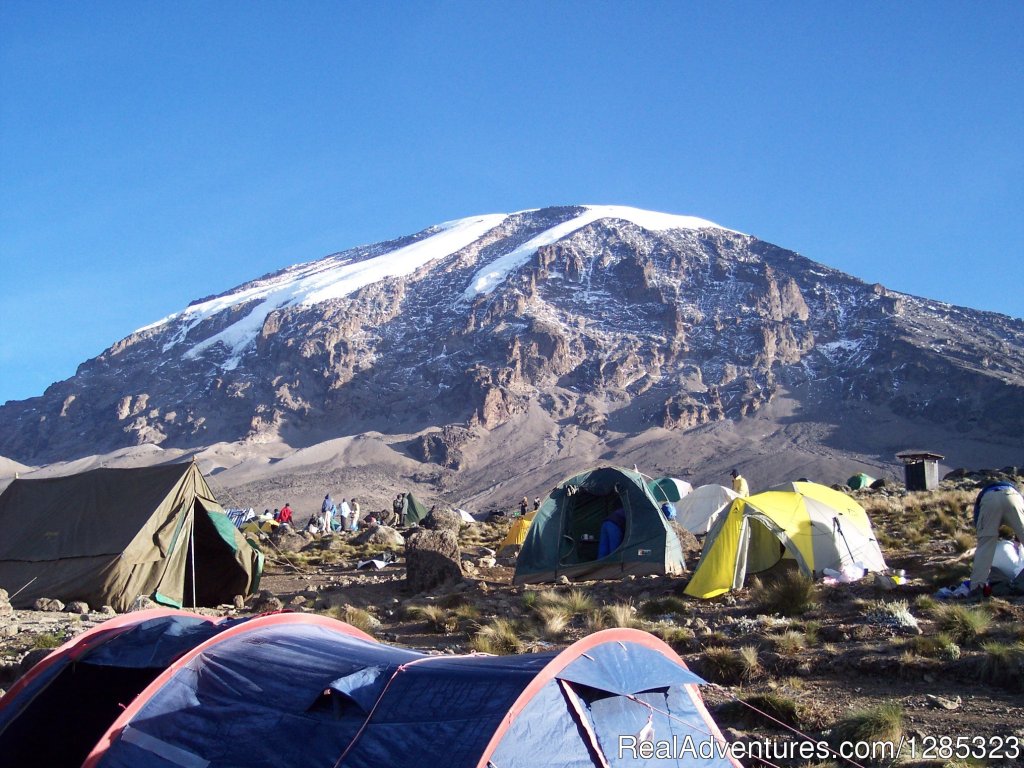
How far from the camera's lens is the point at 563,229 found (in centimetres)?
16888

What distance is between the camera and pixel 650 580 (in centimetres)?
1403

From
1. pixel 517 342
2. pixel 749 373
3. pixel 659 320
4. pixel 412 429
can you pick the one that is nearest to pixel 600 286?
pixel 659 320

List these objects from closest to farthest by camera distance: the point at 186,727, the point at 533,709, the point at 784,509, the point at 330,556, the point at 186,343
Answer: the point at 533,709 → the point at 186,727 → the point at 784,509 → the point at 330,556 → the point at 186,343

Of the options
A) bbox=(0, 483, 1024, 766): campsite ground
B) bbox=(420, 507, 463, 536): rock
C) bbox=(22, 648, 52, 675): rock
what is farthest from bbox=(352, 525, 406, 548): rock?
bbox=(22, 648, 52, 675): rock

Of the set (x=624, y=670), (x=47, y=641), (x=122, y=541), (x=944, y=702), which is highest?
(x=122, y=541)

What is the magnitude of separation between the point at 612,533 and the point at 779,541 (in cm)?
310

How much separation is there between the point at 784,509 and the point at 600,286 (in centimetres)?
12633

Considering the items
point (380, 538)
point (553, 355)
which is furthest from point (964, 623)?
point (553, 355)

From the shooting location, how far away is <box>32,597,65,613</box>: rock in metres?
11.9

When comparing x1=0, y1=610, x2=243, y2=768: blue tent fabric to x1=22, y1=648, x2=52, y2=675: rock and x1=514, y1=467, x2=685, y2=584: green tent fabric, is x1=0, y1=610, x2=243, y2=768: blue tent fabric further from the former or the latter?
x1=514, y1=467, x2=685, y2=584: green tent fabric

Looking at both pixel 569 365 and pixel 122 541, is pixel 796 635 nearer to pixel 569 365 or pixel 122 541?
pixel 122 541

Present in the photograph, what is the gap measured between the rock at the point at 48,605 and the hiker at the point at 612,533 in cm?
841

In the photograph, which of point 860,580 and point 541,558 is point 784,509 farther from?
point 541,558

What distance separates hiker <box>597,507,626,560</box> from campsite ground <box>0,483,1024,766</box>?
1.05m
